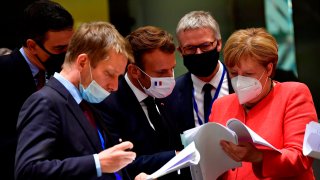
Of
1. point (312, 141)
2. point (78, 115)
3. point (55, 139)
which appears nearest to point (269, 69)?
point (312, 141)

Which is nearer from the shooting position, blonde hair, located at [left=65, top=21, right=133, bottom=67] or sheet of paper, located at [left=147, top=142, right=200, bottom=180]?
sheet of paper, located at [left=147, top=142, right=200, bottom=180]

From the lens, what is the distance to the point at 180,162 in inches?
94.7

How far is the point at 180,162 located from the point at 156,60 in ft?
2.90

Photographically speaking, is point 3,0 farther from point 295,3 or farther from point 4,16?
point 295,3

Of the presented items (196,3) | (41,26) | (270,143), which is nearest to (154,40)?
(41,26)

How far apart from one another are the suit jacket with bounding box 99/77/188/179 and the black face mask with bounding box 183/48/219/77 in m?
0.44

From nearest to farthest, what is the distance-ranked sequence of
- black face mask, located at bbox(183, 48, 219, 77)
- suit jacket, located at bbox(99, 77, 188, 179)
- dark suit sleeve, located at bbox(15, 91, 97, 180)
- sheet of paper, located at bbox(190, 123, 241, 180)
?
dark suit sleeve, located at bbox(15, 91, 97, 180), sheet of paper, located at bbox(190, 123, 241, 180), suit jacket, located at bbox(99, 77, 188, 179), black face mask, located at bbox(183, 48, 219, 77)

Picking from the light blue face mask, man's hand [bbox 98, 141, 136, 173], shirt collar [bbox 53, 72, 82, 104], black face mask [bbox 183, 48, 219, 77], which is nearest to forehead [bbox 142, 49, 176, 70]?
black face mask [bbox 183, 48, 219, 77]

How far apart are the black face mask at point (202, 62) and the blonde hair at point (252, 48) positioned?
57 cm

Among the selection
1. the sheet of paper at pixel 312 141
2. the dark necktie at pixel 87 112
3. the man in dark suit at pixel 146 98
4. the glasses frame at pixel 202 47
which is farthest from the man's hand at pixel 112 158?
the glasses frame at pixel 202 47

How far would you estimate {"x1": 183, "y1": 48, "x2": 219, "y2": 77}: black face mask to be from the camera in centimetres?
339

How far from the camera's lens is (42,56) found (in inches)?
129

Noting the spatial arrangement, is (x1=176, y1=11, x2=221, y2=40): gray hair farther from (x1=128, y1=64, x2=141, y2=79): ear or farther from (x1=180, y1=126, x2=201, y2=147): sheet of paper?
(x1=180, y1=126, x2=201, y2=147): sheet of paper

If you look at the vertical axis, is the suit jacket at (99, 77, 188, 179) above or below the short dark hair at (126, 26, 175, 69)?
below
